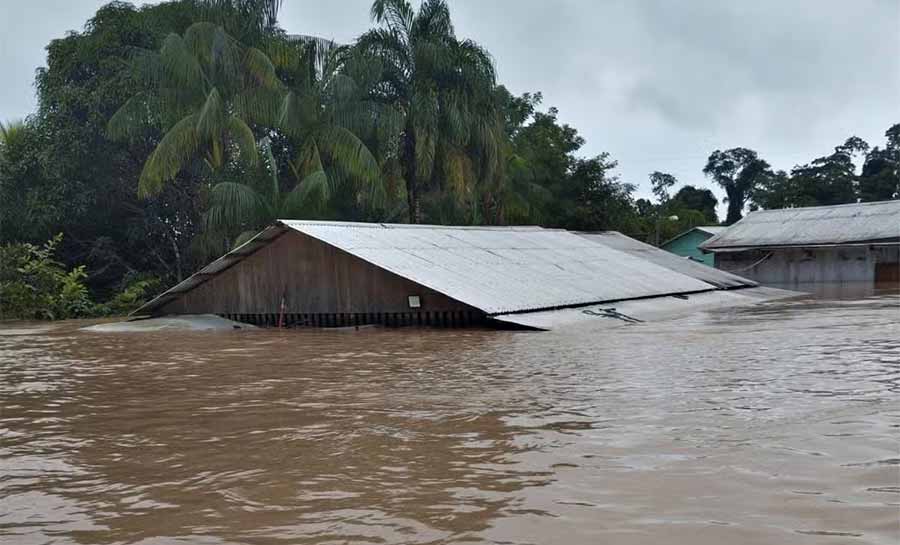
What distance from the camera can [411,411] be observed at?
228 inches

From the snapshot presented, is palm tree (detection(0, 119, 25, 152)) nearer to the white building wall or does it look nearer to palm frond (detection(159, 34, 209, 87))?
palm frond (detection(159, 34, 209, 87))

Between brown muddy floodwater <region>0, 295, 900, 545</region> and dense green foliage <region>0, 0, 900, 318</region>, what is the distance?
40.1 feet

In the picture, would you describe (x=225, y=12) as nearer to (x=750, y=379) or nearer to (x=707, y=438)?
(x=750, y=379)

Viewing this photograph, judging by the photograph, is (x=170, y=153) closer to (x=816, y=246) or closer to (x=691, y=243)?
(x=816, y=246)

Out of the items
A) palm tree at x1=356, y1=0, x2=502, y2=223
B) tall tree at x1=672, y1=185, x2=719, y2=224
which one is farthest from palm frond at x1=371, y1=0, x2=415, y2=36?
tall tree at x1=672, y1=185, x2=719, y2=224

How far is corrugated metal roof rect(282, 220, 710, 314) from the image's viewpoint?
13102 mm

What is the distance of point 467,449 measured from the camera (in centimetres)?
459

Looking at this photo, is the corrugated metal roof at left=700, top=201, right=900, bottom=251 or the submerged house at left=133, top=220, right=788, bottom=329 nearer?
the submerged house at left=133, top=220, right=788, bottom=329

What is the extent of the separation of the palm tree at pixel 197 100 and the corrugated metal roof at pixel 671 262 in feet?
31.3

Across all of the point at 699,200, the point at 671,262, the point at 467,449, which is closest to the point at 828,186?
the point at 699,200

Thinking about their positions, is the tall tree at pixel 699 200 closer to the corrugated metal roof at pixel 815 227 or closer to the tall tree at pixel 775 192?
the tall tree at pixel 775 192

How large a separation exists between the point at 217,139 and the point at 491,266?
911 centimetres

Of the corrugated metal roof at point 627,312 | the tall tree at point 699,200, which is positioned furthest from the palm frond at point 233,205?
the tall tree at point 699,200

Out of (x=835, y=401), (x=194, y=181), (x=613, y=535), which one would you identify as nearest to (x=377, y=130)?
(x=194, y=181)
